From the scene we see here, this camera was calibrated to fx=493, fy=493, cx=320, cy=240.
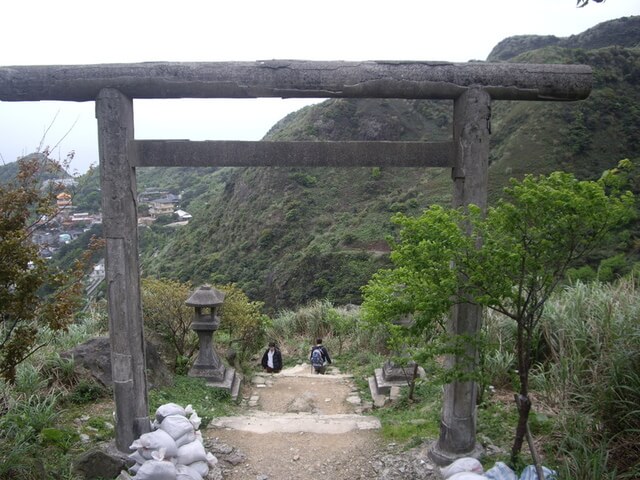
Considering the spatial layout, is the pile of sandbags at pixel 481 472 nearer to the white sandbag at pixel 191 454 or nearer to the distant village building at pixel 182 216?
the white sandbag at pixel 191 454

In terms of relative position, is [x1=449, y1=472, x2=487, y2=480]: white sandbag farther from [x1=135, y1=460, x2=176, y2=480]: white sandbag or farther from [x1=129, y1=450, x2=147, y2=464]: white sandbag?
[x1=129, y1=450, x2=147, y2=464]: white sandbag

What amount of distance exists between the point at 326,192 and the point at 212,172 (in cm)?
2820

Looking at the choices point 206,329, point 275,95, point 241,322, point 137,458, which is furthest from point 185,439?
point 241,322

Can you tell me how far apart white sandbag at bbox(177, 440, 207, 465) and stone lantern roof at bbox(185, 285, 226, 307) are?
3.08 metres

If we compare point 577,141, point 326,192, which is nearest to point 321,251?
point 326,192

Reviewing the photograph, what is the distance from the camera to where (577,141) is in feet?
85.2

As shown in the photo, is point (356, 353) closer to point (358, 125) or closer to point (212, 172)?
point (358, 125)

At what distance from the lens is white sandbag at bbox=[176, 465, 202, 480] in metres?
4.38

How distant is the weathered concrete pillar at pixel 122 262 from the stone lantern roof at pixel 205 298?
2869 mm

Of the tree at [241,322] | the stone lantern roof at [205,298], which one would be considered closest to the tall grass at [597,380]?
the stone lantern roof at [205,298]

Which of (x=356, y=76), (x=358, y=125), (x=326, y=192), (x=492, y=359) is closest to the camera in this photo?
(x=356, y=76)

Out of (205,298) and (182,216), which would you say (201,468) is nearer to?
(205,298)

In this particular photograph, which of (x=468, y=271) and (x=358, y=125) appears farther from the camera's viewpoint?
(x=358, y=125)

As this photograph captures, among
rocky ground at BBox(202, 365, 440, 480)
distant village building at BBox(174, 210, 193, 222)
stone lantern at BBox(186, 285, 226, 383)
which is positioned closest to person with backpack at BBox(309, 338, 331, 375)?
rocky ground at BBox(202, 365, 440, 480)
